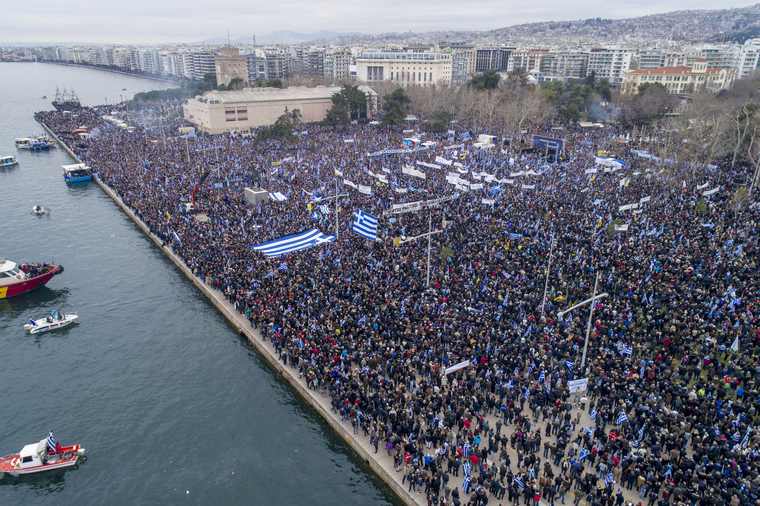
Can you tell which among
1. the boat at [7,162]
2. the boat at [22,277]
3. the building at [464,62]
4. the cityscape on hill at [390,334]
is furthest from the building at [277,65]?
the boat at [22,277]

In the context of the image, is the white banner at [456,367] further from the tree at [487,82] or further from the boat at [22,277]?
the tree at [487,82]

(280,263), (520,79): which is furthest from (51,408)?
(520,79)

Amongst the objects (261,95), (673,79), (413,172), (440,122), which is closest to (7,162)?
(261,95)

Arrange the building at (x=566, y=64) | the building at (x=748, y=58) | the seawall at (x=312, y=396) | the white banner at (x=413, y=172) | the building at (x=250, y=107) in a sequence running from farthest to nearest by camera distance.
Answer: the building at (x=566, y=64) → the building at (x=748, y=58) → the building at (x=250, y=107) → the white banner at (x=413, y=172) → the seawall at (x=312, y=396)

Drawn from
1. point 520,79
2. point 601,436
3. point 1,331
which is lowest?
point 1,331

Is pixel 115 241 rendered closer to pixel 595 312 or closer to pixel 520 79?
pixel 595 312

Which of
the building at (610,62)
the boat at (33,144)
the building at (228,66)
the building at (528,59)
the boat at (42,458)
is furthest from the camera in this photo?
the building at (528,59)

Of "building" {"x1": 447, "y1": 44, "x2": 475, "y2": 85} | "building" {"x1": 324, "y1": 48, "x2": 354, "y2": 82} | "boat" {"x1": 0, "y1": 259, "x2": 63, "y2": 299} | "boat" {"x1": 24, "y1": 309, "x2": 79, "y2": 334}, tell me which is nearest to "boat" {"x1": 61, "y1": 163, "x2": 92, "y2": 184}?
"boat" {"x1": 0, "y1": 259, "x2": 63, "y2": 299}

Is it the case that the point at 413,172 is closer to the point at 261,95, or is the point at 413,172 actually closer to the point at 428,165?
the point at 428,165
